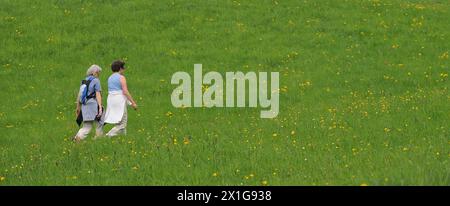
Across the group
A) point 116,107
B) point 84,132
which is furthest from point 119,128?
point 84,132

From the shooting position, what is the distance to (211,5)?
29.7m

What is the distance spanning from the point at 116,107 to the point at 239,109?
16.6 feet

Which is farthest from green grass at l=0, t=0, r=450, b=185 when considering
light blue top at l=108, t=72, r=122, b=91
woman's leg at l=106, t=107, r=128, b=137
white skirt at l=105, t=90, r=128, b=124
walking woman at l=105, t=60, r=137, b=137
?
light blue top at l=108, t=72, r=122, b=91

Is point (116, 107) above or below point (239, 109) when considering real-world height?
above

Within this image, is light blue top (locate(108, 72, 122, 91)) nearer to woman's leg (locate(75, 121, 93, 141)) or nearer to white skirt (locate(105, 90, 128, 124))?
white skirt (locate(105, 90, 128, 124))

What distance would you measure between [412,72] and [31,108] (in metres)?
12.0

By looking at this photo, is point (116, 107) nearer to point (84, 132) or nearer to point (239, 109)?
point (84, 132)

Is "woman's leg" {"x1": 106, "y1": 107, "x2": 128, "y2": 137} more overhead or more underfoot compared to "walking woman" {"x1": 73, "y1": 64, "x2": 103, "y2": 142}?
more underfoot

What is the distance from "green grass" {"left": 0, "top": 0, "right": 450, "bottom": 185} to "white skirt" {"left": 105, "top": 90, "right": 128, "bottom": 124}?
581mm

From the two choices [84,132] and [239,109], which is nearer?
[84,132]

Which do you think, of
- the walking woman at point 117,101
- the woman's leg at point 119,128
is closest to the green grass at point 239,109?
the woman's leg at point 119,128

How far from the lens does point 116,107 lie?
14430mm

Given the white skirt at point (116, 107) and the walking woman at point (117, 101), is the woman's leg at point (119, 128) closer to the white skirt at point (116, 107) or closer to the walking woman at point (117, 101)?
the walking woman at point (117, 101)

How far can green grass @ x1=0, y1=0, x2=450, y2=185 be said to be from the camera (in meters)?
10.3
